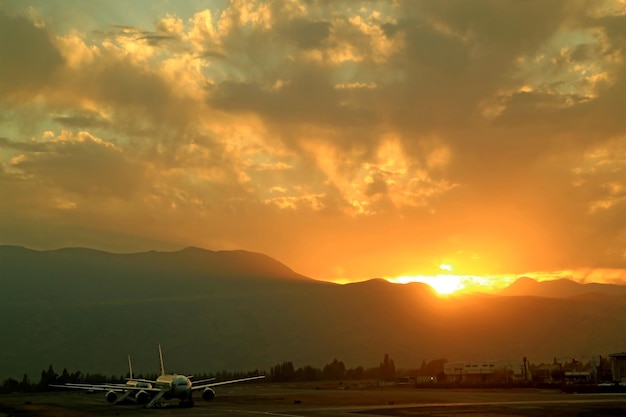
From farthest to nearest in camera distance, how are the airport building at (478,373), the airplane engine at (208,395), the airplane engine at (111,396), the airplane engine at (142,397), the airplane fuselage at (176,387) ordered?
the airport building at (478,373) → the airplane engine at (111,396) → the airplane engine at (142,397) → the airplane engine at (208,395) → the airplane fuselage at (176,387)

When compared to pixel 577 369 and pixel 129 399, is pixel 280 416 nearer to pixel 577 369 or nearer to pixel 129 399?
pixel 129 399

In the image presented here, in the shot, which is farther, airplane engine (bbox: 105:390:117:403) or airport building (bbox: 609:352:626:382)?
airport building (bbox: 609:352:626:382)

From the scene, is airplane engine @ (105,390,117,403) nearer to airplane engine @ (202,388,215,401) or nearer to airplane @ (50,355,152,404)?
airplane @ (50,355,152,404)

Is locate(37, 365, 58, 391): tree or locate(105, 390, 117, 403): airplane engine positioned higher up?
locate(105, 390, 117, 403): airplane engine

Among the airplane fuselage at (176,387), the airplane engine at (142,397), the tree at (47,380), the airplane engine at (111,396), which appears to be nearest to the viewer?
the airplane fuselage at (176,387)

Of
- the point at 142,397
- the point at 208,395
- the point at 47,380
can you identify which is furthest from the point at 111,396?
the point at 47,380

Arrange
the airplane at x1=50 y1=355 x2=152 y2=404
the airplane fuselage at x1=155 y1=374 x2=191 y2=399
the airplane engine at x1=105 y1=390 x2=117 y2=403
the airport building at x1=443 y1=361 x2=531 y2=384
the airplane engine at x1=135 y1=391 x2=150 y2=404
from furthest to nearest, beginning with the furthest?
the airport building at x1=443 y1=361 x2=531 y2=384, the airplane engine at x1=105 y1=390 x2=117 y2=403, the airplane at x1=50 y1=355 x2=152 y2=404, the airplane engine at x1=135 y1=391 x2=150 y2=404, the airplane fuselage at x1=155 y1=374 x2=191 y2=399

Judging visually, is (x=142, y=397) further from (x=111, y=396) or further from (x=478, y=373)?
(x=478, y=373)

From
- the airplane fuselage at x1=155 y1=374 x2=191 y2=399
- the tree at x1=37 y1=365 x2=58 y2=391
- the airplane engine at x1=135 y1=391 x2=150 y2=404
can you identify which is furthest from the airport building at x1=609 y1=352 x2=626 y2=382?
the tree at x1=37 y1=365 x2=58 y2=391

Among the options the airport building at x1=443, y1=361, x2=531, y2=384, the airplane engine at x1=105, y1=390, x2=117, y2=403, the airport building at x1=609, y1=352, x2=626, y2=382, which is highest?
the airplane engine at x1=105, y1=390, x2=117, y2=403

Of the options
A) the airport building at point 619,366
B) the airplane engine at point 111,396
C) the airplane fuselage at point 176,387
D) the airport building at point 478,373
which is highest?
the airplane fuselage at point 176,387

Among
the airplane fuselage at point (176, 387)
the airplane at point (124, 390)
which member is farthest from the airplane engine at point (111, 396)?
the airplane fuselage at point (176, 387)

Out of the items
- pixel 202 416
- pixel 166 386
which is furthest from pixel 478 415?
pixel 166 386

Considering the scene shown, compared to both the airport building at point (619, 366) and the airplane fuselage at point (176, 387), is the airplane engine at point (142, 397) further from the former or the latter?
the airport building at point (619, 366)
